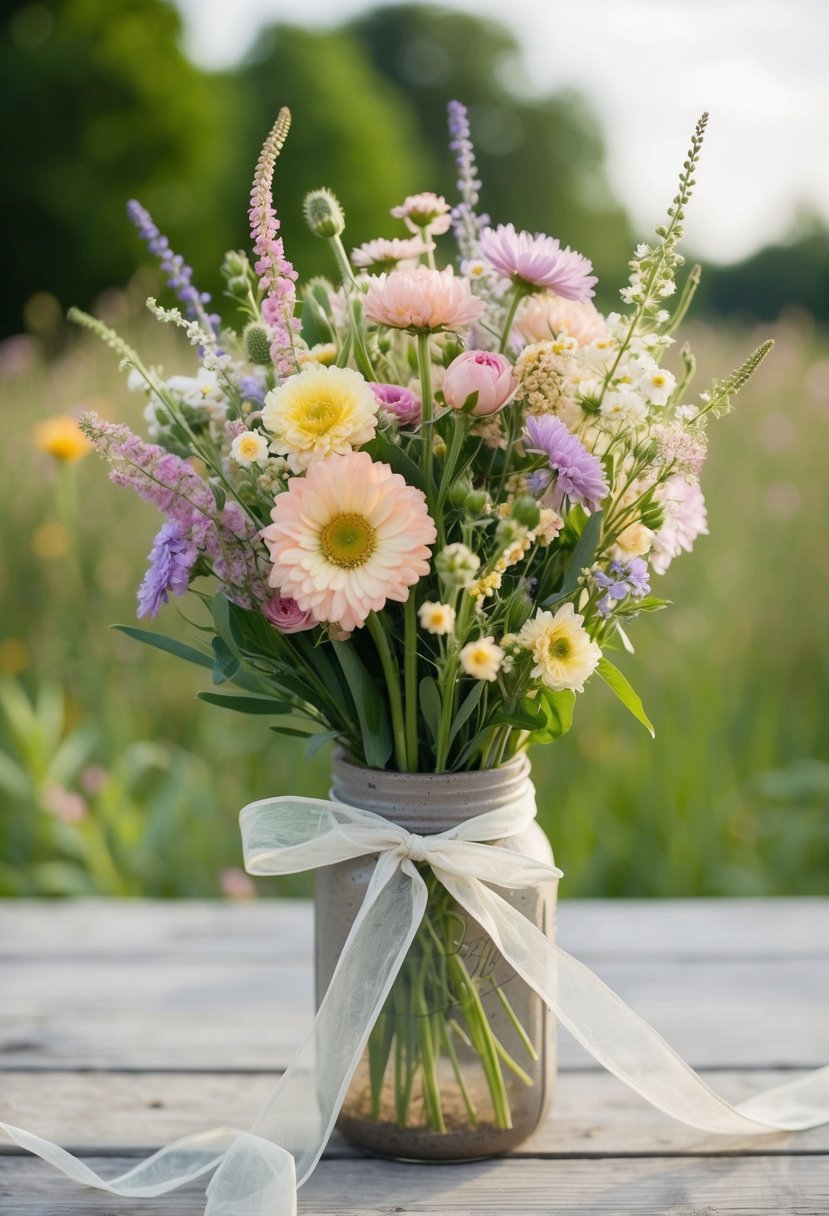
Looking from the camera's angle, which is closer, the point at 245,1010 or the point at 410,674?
the point at 410,674

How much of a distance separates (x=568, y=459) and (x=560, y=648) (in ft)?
0.41

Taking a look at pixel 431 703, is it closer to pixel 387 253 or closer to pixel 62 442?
pixel 387 253

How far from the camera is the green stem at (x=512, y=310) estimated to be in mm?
886

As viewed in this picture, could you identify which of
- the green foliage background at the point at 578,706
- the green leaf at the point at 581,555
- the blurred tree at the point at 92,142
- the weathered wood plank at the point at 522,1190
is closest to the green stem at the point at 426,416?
the green leaf at the point at 581,555

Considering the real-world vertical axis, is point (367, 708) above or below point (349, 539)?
below

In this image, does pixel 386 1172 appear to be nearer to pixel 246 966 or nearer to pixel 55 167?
Answer: pixel 246 966

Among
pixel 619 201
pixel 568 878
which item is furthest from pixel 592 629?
pixel 619 201

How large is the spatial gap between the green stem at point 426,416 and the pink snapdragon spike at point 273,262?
0.31 feet

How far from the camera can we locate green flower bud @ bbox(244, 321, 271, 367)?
34.5 inches

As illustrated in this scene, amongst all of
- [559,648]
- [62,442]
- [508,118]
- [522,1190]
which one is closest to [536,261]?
[559,648]

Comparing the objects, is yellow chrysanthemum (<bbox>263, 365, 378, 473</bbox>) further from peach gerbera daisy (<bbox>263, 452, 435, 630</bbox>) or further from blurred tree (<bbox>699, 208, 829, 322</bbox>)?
blurred tree (<bbox>699, 208, 829, 322</bbox>)

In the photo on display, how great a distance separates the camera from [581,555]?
34.3 inches

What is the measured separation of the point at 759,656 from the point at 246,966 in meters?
1.51

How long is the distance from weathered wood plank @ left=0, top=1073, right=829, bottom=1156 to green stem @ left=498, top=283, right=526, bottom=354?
25.3 inches
